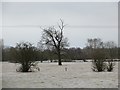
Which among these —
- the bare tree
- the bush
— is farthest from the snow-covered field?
the bare tree

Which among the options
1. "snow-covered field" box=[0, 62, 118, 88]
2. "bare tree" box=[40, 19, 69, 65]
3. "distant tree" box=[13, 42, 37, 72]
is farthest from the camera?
"bare tree" box=[40, 19, 69, 65]

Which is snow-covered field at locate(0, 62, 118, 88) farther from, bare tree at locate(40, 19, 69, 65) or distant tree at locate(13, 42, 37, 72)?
bare tree at locate(40, 19, 69, 65)

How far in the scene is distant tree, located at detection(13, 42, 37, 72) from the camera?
80.7ft

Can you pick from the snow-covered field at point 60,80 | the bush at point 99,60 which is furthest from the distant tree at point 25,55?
the bush at point 99,60

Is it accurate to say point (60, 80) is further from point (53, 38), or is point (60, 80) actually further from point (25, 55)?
point (53, 38)

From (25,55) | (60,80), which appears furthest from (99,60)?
(60,80)

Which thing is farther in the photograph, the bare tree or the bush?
the bare tree

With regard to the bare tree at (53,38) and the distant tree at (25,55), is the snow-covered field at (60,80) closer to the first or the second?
the distant tree at (25,55)

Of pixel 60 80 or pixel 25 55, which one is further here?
pixel 25 55

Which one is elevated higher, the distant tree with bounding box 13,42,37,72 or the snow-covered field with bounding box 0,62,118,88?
the distant tree with bounding box 13,42,37,72

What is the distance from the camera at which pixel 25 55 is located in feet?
80.4

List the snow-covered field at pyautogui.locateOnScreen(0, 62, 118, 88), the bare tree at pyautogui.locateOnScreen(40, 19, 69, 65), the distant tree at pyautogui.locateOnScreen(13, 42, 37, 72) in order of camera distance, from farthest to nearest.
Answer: the bare tree at pyautogui.locateOnScreen(40, 19, 69, 65)
the distant tree at pyautogui.locateOnScreen(13, 42, 37, 72)
the snow-covered field at pyautogui.locateOnScreen(0, 62, 118, 88)

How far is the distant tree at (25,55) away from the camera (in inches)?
968

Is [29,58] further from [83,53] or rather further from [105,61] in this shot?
[83,53]
